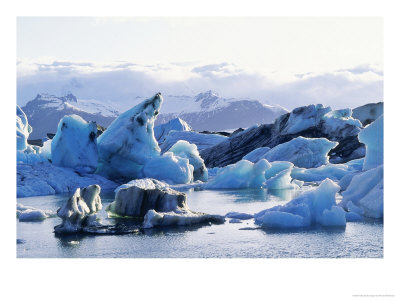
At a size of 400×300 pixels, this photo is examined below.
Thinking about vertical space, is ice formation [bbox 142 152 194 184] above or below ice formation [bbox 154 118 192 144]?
below

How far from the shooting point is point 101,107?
4941 inches

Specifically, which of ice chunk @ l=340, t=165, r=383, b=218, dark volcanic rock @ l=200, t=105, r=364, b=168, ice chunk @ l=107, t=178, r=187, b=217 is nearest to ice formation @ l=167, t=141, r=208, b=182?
dark volcanic rock @ l=200, t=105, r=364, b=168

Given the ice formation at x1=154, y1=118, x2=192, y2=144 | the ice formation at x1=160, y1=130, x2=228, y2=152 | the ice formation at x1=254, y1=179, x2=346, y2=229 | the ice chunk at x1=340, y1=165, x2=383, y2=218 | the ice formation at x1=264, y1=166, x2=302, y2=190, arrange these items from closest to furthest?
the ice formation at x1=254, y1=179, x2=346, y2=229 → the ice chunk at x1=340, y1=165, x2=383, y2=218 → the ice formation at x1=264, y1=166, x2=302, y2=190 → the ice formation at x1=160, y1=130, x2=228, y2=152 → the ice formation at x1=154, y1=118, x2=192, y2=144

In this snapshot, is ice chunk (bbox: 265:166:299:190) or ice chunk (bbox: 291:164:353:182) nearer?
ice chunk (bbox: 265:166:299:190)

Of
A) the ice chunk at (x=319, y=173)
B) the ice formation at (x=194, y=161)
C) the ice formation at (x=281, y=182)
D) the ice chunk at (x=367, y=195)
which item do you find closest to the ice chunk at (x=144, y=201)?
the ice chunk at (x=367, y=195)

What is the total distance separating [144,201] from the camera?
1016 centimetres

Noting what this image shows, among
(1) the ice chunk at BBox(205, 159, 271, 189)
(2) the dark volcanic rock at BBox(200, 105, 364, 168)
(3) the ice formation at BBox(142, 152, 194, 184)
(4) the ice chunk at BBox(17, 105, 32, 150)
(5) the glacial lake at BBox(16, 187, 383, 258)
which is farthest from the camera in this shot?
(2) the dark volcanic rock at BBox(200, 105, 364, 168)

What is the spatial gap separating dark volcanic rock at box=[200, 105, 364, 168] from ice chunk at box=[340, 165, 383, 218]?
50.2 feet

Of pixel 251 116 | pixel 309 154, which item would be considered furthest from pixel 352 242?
pixel 251 116

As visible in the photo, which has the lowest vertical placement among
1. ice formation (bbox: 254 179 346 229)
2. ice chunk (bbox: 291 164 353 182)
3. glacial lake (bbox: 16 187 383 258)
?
glacial lake (bbox: 16 187 383 258)

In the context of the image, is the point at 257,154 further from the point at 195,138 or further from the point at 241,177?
the point at 195,138

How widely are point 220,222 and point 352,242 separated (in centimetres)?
231

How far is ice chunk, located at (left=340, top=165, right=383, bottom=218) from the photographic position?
978 centimetres

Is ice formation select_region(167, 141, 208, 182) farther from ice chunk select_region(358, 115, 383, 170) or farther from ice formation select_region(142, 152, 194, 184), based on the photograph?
ice chunk select_region(358, 115, 383, 170)
